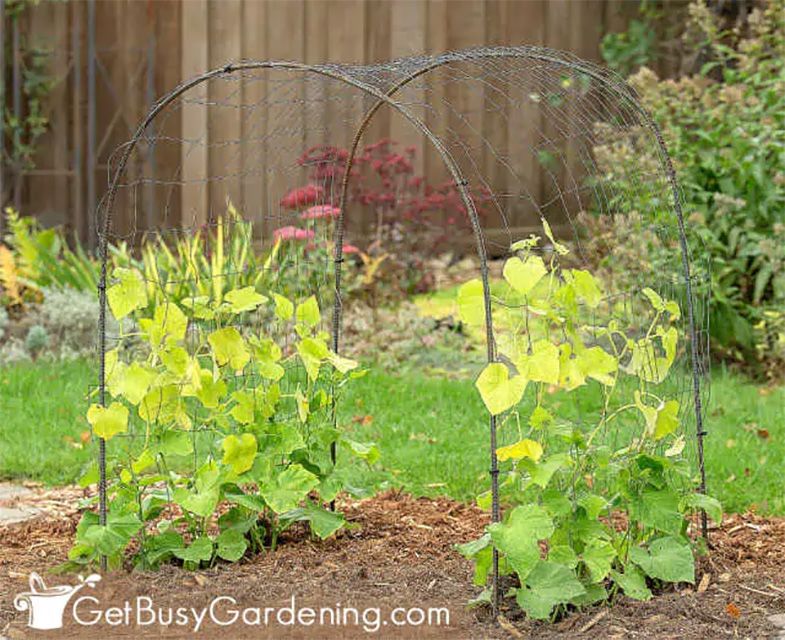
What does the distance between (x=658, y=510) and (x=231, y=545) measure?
4.20ft


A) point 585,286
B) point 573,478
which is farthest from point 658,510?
point 585,286

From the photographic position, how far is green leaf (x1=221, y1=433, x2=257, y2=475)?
3.86 meters

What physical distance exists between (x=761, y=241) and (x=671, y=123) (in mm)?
990

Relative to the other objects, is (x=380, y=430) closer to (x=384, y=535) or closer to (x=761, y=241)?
(x=384, y=535)

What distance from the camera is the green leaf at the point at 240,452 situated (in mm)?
3861

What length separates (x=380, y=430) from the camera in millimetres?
5785

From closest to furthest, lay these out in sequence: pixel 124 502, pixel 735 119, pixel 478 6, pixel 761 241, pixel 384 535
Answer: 1. pixel 124 502
2. pixel 384 535
3. pixel 761 241
4. pixel 735 119
5. pixel 478 6

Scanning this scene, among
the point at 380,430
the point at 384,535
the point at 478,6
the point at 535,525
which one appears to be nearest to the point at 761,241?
the point at 380,430

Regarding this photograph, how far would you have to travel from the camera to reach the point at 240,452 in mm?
3873

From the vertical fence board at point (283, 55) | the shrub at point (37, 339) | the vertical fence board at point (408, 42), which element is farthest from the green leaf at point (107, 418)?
the vertical fence board at point (408, 42)

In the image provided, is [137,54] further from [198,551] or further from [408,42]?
[198,551]

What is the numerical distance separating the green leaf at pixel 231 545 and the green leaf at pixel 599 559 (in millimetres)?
1061

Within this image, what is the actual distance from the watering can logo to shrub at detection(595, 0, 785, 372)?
383cm

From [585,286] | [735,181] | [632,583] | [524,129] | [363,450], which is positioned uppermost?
[524,129]
